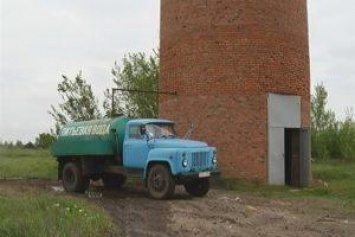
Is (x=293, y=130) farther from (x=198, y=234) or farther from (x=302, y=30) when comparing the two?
(x=198, y=234)

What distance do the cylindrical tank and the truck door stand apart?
0.67 m

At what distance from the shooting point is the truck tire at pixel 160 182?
17281 millimetres

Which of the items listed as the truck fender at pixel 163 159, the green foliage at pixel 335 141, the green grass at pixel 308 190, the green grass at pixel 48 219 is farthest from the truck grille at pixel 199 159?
the green foliage at pixel 335 141

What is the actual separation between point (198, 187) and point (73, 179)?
15.6 ft

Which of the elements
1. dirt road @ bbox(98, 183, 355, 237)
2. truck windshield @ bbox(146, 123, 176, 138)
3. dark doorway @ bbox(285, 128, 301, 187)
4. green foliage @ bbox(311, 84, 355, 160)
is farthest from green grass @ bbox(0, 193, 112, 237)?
green foliage @ bbox(311, 84, 355, 160)

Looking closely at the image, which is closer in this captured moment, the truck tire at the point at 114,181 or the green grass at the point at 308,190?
the green grass at the point at 308,190

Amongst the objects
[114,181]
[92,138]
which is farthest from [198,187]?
[114,181]

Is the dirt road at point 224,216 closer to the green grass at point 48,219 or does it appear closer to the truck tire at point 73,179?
the green grass at point 48,219

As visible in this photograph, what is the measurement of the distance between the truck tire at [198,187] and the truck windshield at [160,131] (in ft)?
4.88

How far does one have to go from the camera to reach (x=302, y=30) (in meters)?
24.5

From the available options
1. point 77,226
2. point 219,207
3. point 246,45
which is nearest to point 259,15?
point 246,45

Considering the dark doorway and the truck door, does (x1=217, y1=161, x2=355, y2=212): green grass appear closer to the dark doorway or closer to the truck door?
the dark doorway

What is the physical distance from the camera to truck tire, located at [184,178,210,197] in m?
18.4

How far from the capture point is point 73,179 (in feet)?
69.2
